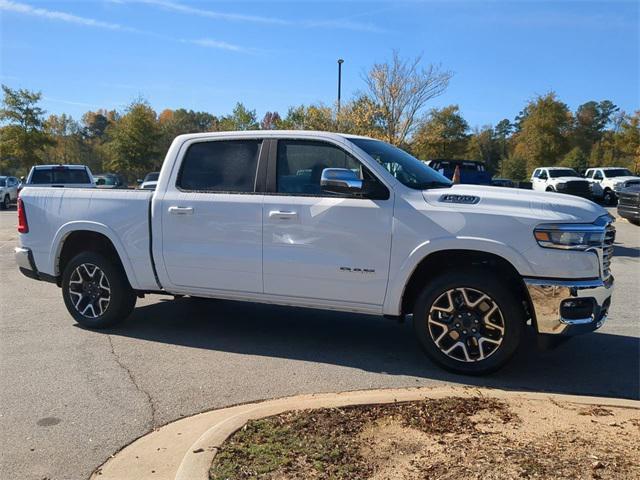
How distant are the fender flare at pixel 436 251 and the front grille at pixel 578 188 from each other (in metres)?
23.4

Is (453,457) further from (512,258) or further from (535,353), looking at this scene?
(535,353)

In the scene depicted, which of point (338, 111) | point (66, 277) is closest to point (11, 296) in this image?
point (66, 277)

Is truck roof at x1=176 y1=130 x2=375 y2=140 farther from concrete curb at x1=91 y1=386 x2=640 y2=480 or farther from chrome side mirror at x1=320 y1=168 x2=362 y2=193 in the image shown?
concrete curb at x1=91 y1=386 x2=640 y2=480

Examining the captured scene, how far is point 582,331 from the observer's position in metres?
4.45

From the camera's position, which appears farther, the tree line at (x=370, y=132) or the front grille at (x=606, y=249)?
the tree line at (x=370, y=132)

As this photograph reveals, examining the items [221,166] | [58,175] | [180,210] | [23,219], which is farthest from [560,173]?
[23,219]

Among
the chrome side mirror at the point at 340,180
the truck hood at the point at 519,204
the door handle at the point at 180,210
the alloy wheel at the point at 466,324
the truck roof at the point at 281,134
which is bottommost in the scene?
the alloy wheel at the point at 466,324

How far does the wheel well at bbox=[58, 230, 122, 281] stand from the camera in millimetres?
6191

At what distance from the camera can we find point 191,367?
511 cm

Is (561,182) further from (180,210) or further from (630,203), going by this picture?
(180,210)

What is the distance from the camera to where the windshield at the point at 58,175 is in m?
17.9

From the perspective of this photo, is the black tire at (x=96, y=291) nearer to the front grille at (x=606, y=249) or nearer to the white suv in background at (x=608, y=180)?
the front grille at (x=606, y=249)

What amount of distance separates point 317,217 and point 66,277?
9.86 feet

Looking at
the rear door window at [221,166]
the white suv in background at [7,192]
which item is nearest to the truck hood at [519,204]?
the rear door window at [221,166]
